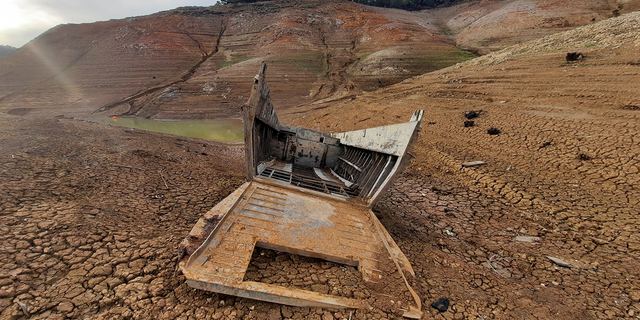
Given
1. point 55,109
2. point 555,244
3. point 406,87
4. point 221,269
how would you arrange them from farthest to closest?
point 55,109, point 406,87, point 555,244, point 221,269

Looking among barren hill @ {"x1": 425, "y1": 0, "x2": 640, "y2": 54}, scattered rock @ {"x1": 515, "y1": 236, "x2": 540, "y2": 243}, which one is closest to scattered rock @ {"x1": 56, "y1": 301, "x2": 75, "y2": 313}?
scattered rock @ {"x1": 515, "y1": 236, "x2": 540, "y2": 243}

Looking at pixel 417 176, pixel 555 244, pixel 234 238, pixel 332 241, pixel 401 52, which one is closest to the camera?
pixel 234 238

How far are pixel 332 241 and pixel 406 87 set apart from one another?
14.5 m

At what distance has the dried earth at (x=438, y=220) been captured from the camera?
222 cm

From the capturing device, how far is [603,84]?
7840 millimetres

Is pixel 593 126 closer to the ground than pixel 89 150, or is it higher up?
higher up

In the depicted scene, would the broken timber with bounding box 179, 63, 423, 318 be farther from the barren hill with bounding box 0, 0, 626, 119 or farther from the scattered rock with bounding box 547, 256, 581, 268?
the barren hill with bounding box 0, 0, 626, 119

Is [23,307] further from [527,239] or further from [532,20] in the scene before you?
[532,20]

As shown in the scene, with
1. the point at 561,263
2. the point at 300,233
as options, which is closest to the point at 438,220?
the point at 561,263

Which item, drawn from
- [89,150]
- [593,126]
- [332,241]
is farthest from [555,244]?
[89,150]

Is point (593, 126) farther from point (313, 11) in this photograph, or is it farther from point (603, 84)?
point (313, 11)

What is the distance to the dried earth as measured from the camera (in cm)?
222

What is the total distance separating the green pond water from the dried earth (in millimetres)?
7347

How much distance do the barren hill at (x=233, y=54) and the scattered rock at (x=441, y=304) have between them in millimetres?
→ 18782
